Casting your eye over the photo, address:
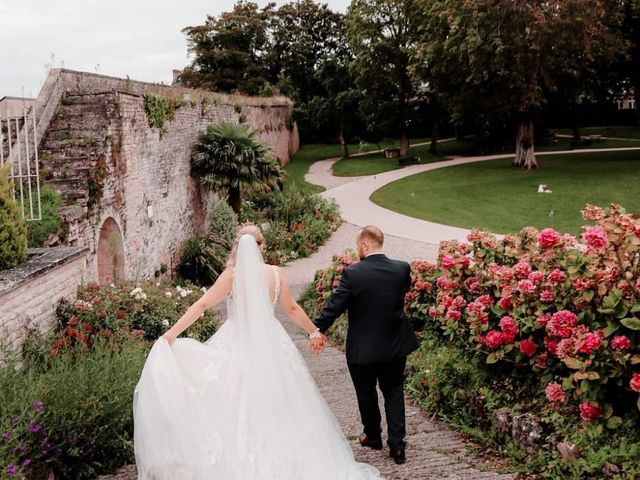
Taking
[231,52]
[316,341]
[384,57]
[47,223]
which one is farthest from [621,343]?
[231,52]

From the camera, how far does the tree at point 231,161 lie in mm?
17000

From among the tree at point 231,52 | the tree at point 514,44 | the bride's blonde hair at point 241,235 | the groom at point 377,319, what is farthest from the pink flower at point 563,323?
the tree at point 231,52

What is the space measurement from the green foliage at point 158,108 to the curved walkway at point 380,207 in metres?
6.87

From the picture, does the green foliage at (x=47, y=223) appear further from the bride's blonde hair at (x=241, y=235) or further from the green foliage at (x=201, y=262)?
the green foliage at (x=201, y=262)

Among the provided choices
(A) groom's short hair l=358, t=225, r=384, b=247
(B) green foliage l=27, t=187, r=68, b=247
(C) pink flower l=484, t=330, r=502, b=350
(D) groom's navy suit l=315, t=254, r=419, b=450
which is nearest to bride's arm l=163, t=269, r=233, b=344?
(D) groom's navy suit l=315, t=254, r=419, b=450

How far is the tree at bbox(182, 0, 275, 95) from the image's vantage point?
4988 centimetres

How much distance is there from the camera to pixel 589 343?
15.3 feet

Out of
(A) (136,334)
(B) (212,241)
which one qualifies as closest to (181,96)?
(B) (212,241)

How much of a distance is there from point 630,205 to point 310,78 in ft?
102

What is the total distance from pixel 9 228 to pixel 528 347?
4910mm

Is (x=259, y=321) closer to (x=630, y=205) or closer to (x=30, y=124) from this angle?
(x=30, y=124)

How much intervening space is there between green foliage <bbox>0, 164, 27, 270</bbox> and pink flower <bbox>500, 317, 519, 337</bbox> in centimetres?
464

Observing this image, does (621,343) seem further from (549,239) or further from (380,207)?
(380,207)

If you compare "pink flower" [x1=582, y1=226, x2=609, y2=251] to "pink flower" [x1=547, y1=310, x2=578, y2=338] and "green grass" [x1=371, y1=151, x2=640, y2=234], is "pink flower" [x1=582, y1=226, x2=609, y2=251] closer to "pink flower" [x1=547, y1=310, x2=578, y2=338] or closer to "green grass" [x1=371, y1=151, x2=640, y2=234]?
"pink flower" [x1=547, y1=310, x2=578, y2=338]
